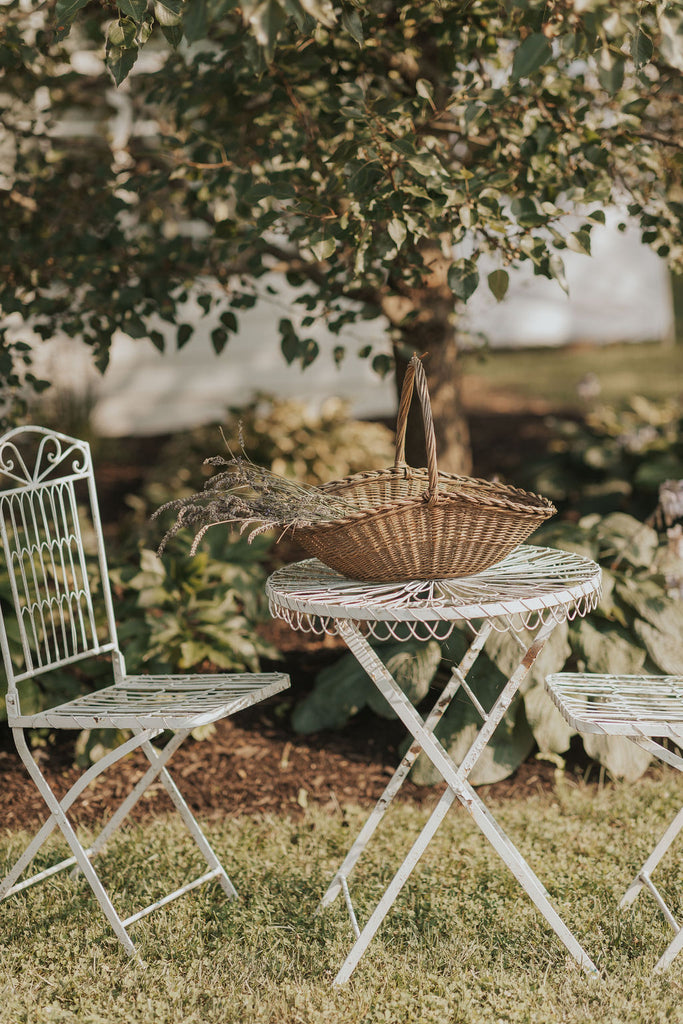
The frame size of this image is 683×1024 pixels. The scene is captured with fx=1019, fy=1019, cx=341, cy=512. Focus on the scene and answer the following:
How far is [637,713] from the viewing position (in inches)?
Answer: 97.3

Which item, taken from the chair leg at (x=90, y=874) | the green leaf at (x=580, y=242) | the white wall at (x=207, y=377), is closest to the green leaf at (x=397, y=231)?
the green leaf at (x=580, y=242)

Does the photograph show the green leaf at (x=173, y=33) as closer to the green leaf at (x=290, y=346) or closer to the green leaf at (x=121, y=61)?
the green leaf at (x=121, y=61)

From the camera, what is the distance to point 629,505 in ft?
17.3

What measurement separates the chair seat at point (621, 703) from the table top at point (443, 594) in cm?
23

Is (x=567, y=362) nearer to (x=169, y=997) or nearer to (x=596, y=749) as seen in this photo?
(x=596, y=749)

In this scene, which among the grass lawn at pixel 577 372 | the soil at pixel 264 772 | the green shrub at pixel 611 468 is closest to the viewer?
the soil at pixel 264 772

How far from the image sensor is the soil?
11.6ft

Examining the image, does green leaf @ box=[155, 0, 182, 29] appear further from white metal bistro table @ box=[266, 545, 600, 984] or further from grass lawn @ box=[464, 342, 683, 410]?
grass lawn @ box=[464, 342, 683, 410]

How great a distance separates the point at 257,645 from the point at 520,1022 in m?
1.88

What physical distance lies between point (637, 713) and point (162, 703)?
124 centimetres

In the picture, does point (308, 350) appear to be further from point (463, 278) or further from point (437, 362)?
point (463, 278)

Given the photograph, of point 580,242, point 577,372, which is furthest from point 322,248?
point 577,372

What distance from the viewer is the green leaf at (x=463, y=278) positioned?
9.29 ft

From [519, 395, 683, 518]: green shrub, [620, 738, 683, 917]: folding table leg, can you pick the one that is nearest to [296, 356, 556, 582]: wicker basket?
[620, 738, 683, 917]: folding table leg
